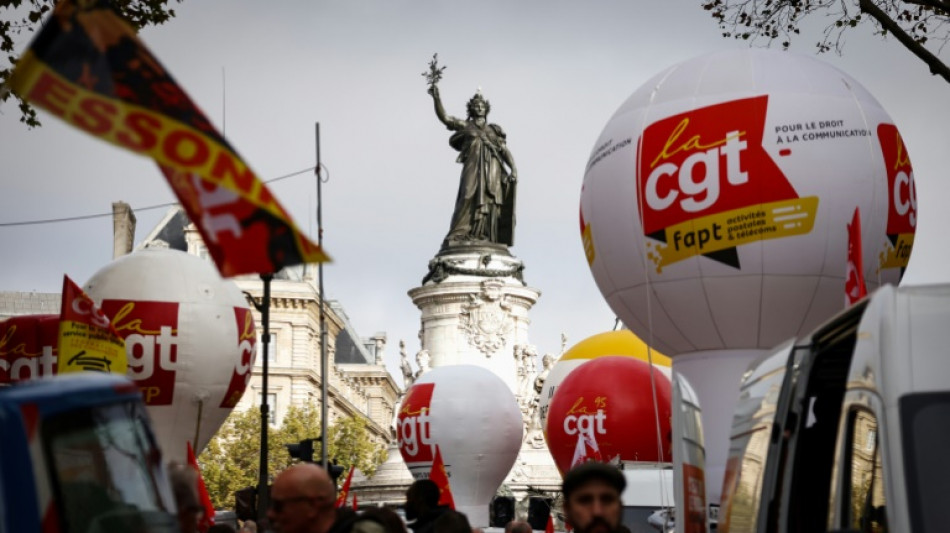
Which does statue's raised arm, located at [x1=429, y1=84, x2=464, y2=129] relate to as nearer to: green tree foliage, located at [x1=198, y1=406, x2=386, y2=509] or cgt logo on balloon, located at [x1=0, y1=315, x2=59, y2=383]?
green tree foliage, located at [x1=198, y1=406, x2=386, y2=509]

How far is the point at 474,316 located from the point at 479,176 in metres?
5.63

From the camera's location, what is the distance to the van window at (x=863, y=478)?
740 cm

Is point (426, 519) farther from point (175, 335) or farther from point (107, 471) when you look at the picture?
point (175, 335)

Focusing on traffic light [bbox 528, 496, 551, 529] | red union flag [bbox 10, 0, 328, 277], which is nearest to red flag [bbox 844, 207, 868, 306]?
red union flag [bbox 10, 0, 328, 277]

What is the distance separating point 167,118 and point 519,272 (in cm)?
4596

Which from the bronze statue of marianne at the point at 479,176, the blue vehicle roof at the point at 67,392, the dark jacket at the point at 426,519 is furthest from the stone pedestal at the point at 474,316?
the blue vehicle roof at the point at 67,392

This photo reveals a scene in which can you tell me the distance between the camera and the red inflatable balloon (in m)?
22.2

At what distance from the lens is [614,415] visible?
22203 millimetres

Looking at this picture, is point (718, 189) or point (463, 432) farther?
point (463, 432)

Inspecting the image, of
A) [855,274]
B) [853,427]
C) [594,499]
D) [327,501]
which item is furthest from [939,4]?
[327,501]

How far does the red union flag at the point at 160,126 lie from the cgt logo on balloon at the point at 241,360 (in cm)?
1956

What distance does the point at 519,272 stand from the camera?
50.9 meters

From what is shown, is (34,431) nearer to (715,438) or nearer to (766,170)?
(766,170)

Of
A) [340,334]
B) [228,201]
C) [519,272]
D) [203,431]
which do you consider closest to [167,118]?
[228,201]
